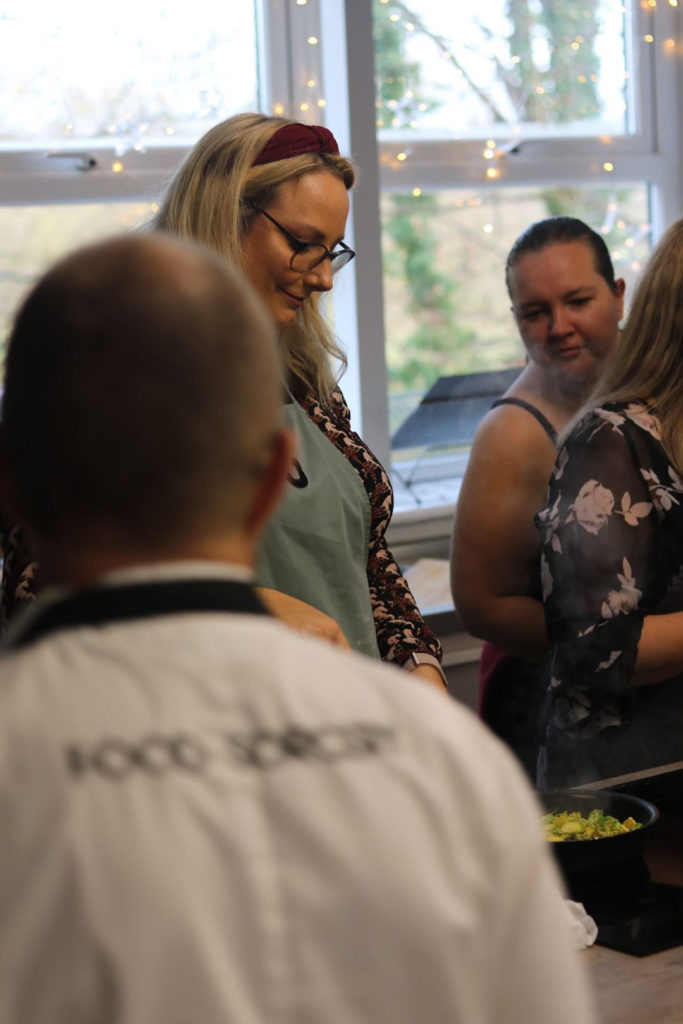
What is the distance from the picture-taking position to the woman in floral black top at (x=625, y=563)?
1.91m

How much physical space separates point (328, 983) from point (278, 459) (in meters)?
0.24

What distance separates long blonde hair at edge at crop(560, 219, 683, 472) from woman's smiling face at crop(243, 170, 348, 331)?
1.75 feet

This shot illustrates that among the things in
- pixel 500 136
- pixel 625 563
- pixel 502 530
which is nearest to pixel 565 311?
pixel 502 530

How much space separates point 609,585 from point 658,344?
39 cm

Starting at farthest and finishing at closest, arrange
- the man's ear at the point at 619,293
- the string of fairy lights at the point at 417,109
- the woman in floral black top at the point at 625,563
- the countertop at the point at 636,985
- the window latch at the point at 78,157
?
the string of fairy lights at the point at 417,109
the window latch at the point at 78,157
the man's ear at the point at 619,293
the woman in floral black top at the point at 625,563
the countertop at the point at 636,985

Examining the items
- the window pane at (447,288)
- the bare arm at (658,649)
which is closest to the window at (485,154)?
the window pane at (447,288)

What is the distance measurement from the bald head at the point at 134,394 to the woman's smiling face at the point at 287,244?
42.6 inches

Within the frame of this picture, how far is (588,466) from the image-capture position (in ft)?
6.49

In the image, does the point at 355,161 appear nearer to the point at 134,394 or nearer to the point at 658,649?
the point at 658,649

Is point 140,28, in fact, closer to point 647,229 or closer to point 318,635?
point 647,229

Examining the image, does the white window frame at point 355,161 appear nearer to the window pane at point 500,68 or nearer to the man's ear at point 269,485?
the window pane at point 500,68

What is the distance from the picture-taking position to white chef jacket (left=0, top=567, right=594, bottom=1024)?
1.88 feet

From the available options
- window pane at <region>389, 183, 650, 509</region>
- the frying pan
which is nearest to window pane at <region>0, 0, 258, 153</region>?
window pane at <region>389, 183, 650, 509</region>

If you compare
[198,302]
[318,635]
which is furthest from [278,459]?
[318,635]
